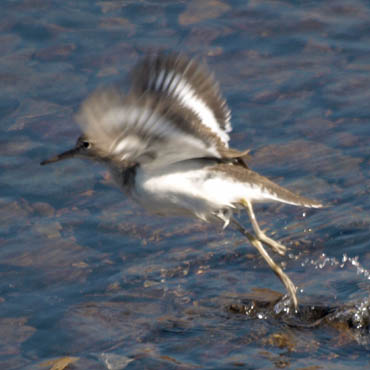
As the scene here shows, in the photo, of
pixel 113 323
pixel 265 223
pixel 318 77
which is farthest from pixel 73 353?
pixel 318 77

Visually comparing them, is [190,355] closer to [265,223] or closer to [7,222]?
[265,223]

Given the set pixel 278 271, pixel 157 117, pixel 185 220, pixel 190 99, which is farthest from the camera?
pixel 185 220

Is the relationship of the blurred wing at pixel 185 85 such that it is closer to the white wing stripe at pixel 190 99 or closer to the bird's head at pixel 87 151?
the white wing stripe at pixel 190 99

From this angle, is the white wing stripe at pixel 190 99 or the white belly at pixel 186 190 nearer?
the white wing stripe at pixel 190 99

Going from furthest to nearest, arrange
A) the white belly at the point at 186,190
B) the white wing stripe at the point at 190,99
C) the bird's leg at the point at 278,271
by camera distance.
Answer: the bird's leg at the point at 278,271 → the white belly at the point at 186,190 → the white wing stripe at the point at 190,99

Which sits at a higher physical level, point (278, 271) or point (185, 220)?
point (278, 271)

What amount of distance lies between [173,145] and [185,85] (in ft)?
1.28

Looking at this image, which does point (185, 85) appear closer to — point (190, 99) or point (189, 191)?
point (190, 99)

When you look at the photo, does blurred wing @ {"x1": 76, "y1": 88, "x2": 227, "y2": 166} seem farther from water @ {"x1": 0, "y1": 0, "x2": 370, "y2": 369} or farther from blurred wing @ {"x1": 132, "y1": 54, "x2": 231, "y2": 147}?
water @ {"x1": 0, "y1": 0, "x2": 370, "y2": 369}

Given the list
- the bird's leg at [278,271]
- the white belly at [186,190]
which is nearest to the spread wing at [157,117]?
the white belly at [186,190]

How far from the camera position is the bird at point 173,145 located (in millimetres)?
5109

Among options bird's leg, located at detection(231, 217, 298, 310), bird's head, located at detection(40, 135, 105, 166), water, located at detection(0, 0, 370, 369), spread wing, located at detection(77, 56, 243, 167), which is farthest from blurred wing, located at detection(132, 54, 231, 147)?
water, located at detection(0, 0, 370, 369)

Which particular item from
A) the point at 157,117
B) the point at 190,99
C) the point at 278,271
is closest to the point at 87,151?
the point at 190,99

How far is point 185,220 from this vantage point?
25.7 feet
